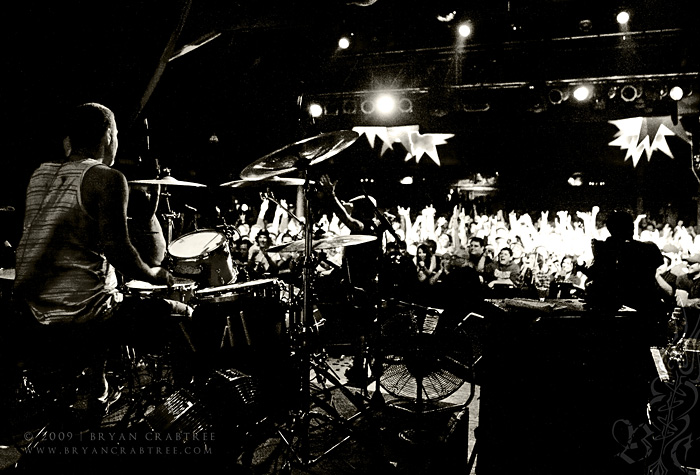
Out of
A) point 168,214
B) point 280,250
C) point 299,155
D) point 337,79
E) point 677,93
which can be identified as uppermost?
point 337,79

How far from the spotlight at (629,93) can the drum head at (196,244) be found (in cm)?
749

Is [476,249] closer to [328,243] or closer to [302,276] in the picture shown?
[328,243]

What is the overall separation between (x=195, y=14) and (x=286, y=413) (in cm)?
371

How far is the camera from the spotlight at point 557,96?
28.6ft

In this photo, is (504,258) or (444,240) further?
(444,240)

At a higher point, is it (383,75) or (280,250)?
(383,75)

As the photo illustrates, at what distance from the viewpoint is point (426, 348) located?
4055mm

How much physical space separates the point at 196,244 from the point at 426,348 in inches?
96.2

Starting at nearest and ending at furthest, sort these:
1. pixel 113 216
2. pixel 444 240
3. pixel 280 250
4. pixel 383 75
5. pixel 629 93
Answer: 1. pixel 113 216
2. pixel 280 250
3. pixel 629 93
4. pixel 383 75
5. pixel 444 240

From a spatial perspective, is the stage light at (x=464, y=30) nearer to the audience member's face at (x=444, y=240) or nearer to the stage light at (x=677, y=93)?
the stage light at (x=677, y=93)

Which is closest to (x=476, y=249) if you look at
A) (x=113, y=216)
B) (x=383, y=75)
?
(x=383, y=75)

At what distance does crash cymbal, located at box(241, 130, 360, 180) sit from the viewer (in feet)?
10.5

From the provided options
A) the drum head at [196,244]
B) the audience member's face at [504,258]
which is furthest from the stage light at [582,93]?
the drum head at [196,244]

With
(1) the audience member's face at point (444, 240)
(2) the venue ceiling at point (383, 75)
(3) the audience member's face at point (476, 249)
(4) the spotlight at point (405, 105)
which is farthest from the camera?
(1) the audience member's face at point (444, 240)
